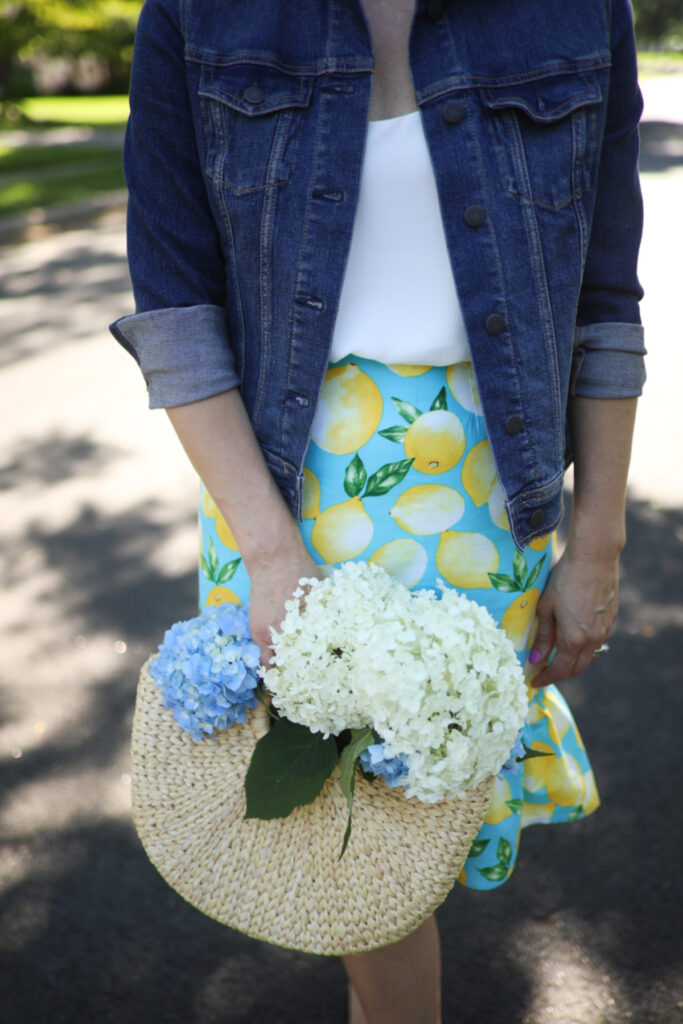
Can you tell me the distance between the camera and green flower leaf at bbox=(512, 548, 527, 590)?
4.74 feet

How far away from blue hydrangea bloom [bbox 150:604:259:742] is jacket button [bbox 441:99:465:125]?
0.76m

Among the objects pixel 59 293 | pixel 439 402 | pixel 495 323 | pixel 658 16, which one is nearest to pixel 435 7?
pixel 495 323

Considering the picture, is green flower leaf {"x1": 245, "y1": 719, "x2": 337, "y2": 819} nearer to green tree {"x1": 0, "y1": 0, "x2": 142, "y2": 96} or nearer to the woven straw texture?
the woven straw texture

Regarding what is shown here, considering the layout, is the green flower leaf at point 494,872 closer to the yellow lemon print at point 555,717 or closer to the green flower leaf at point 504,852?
the green flower leaf at point 504,852

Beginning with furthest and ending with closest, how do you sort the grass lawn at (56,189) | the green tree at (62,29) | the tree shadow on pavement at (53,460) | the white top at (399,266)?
1. the green tree at (62,29)
2. the grass lawn at (56,189)
3. the tree shadow on pavement at (53,460)
4. the white top at (399,266)

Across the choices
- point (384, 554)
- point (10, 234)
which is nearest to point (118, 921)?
point (384, 554)

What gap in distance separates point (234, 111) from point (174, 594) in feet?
8.63

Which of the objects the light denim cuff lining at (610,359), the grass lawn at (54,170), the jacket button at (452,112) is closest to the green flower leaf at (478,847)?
the light denim cuff lining at (610,359)

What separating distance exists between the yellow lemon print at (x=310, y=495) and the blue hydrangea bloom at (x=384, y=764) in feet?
1.21

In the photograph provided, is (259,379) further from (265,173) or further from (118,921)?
(118,921)

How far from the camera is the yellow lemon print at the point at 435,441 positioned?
1308 mm

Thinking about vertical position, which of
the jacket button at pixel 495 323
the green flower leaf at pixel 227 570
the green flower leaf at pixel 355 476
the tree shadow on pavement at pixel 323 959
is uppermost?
the jacket button at pixel 495 323

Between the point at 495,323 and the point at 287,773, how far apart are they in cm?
69

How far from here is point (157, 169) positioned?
1242 millimetres
